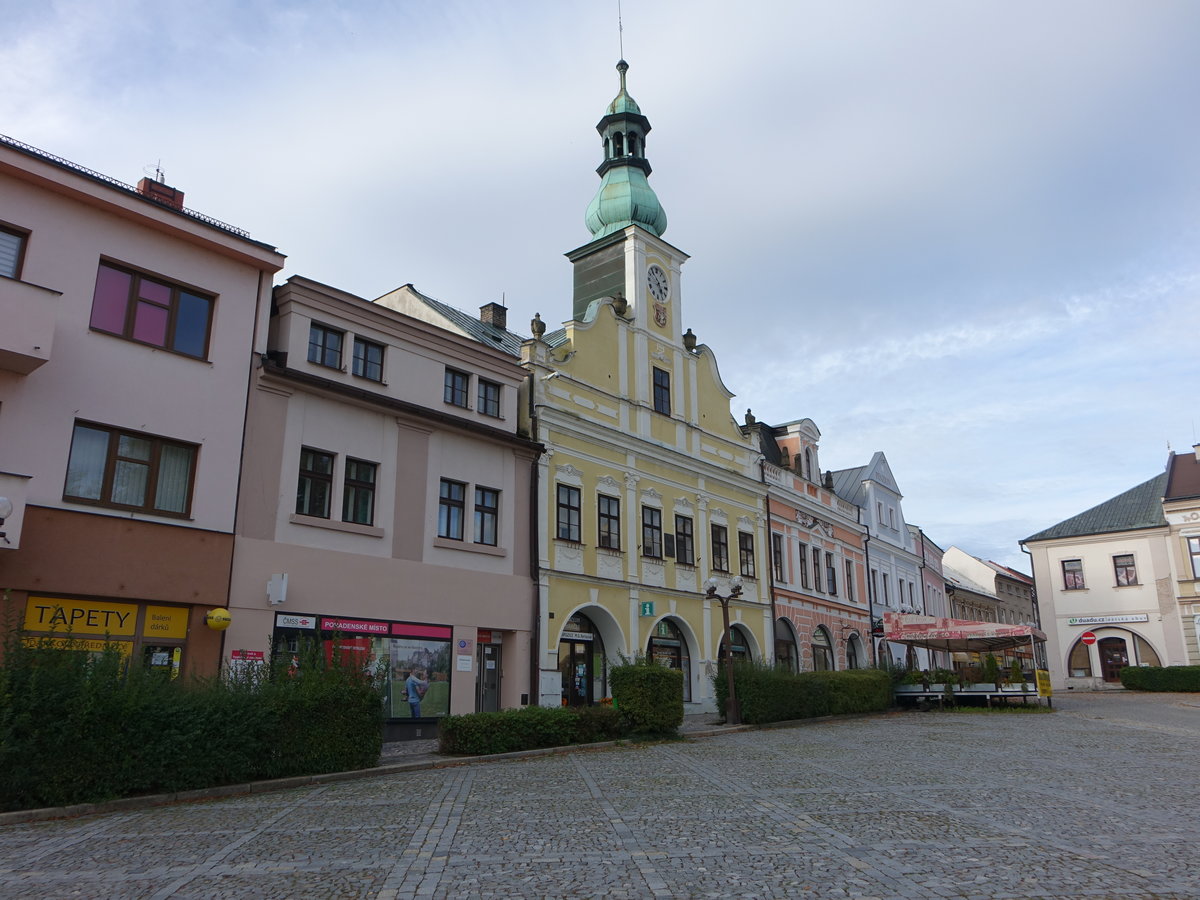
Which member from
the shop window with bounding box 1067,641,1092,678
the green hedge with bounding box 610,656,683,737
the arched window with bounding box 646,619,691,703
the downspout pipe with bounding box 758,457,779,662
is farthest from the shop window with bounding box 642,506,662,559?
the shop window with bounding box 1067,641,1092,678

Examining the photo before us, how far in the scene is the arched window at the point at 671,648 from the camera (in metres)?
28.7

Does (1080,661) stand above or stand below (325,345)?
below

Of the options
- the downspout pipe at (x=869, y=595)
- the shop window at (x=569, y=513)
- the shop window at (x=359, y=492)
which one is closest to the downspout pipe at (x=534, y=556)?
the shop window at (x=569, y=513)

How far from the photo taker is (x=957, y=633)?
112ft

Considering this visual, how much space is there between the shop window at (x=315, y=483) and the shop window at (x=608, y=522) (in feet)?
29.8

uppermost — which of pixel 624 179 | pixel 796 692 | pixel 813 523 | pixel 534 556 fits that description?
pixel 624 179

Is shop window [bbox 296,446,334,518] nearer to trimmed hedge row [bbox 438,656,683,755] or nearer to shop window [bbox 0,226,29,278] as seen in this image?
trimmed hedge row [bbox 438,656,683,755]

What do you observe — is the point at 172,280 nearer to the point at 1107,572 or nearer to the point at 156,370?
the point at 156,370

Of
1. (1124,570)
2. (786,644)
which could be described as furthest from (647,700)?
(1124,570)

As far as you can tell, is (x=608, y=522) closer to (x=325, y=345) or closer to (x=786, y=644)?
(x=325, y=345)

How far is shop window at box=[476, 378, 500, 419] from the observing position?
24.2m

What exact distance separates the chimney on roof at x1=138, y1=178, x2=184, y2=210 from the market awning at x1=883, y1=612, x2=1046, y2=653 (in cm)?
2811

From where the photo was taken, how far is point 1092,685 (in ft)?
167

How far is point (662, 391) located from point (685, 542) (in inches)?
197
